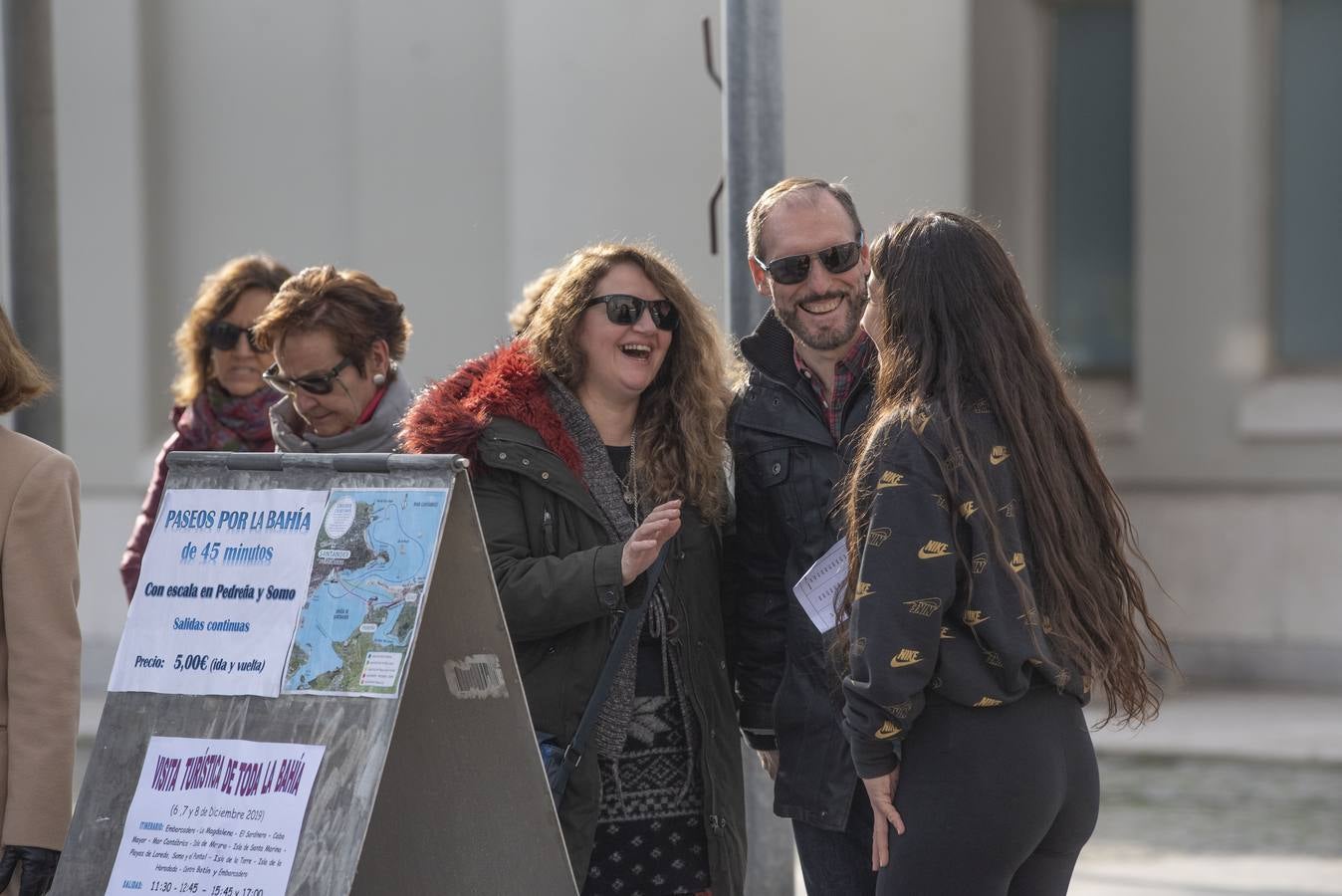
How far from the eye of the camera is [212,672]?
3.29 meters

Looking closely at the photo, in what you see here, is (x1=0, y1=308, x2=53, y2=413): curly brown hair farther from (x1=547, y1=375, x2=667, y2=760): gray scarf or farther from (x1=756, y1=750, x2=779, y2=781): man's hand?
(x1=756, y1=750, x2=779, y2=781): man's hand

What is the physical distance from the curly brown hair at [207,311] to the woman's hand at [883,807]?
2.84 meters

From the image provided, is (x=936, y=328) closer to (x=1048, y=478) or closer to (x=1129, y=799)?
(x=1048, y=478)

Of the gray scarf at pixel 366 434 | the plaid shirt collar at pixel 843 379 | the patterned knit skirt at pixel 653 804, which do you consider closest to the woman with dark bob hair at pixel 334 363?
the gray scarf at pixel 366 434

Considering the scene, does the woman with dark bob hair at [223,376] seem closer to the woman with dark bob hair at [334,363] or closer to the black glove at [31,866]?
the woman with dark bob hair at [334,363]

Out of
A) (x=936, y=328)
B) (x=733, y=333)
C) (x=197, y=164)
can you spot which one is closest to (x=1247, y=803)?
(x=733, y=333)

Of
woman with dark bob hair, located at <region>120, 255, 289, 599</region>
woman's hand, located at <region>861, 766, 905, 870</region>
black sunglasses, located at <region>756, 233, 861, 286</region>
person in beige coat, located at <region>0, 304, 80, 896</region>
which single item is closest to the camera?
woman's hand, located at <region>861, 766, 905, 870</region>

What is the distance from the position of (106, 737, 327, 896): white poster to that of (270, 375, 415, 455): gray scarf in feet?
3.37

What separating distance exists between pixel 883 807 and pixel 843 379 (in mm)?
940

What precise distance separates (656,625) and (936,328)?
2.93 ft

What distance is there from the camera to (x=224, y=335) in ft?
16.9

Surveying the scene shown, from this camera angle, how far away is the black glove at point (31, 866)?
326 centimetres

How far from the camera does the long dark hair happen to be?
9.67 feet

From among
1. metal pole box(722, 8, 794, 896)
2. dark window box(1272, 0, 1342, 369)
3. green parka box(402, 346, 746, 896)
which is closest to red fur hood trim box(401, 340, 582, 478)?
green parka box(402, 346, 746, 896)
